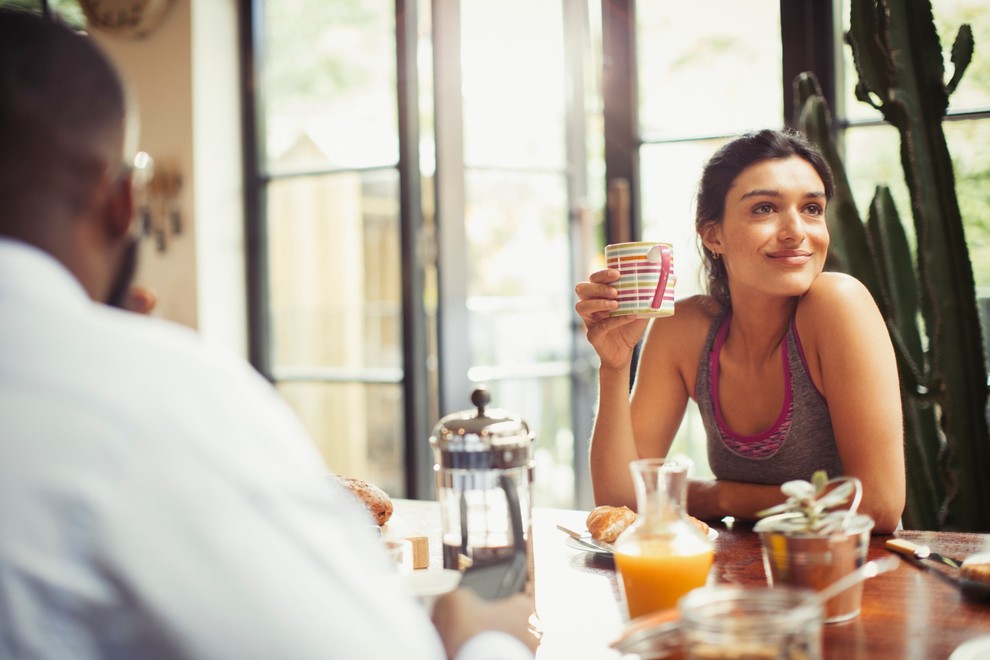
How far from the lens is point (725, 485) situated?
4.84ft

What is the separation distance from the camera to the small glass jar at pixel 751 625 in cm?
61

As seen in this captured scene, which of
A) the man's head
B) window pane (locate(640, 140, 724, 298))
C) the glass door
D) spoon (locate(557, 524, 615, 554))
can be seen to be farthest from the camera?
the glass door

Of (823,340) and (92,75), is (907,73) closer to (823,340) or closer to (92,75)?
(823,340)

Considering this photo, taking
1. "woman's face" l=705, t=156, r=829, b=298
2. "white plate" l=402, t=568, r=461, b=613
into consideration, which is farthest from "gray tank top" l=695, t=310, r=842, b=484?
"white plate" l=402, t=568, r=461, b=613

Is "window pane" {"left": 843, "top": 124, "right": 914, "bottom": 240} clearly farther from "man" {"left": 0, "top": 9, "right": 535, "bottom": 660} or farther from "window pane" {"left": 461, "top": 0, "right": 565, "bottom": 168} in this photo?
"man" {"left": 0, "top": 9, "right": 535, "bottom": 660}

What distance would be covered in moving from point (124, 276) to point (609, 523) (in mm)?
773

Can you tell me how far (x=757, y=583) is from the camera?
1.06 metres

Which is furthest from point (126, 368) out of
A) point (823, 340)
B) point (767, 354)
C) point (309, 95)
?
point (309, 95)

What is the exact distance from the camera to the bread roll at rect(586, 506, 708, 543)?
4.03ft

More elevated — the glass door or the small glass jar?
the glass door

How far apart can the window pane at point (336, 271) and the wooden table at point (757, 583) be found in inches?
90.9

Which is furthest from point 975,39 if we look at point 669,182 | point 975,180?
point 669,182

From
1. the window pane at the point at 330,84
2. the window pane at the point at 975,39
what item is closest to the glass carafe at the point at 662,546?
the window pane at the point at 975,39

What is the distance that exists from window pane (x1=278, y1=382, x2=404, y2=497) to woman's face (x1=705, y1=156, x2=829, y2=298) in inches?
82.9
